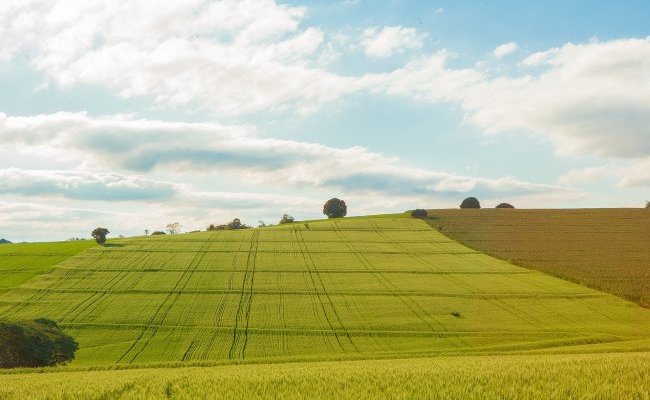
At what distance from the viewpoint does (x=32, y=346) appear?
31.1 m

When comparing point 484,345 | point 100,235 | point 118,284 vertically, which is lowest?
point 484,345

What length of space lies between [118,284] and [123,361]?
69.0 ft

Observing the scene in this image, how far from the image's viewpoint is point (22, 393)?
33.2 feet

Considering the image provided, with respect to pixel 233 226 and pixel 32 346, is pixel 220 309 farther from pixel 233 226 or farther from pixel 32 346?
pixel 233 226

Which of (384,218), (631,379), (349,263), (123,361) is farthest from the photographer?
(384,218)

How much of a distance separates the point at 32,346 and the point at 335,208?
87927 mm

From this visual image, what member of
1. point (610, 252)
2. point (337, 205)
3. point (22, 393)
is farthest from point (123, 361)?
point (337, 205)

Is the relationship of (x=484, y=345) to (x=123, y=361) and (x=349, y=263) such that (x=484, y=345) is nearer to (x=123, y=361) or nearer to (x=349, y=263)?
(x=123, y=361)

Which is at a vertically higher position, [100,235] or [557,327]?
[100,235]

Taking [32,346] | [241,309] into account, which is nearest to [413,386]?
[32,346]

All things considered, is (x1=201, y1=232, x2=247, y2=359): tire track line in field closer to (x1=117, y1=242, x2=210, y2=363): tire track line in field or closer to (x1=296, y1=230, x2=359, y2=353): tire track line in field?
(x1=117, y1=242, x2=210, y2=363): tire track line in field

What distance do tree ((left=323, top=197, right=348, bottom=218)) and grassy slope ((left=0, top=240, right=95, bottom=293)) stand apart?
52.3 metres

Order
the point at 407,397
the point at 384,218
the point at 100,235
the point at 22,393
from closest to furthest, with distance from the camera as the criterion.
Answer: the point at 407,397
the point at 22,393
the point at 100,235
the point at 384,218

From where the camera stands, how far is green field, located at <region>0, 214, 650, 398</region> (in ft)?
112
